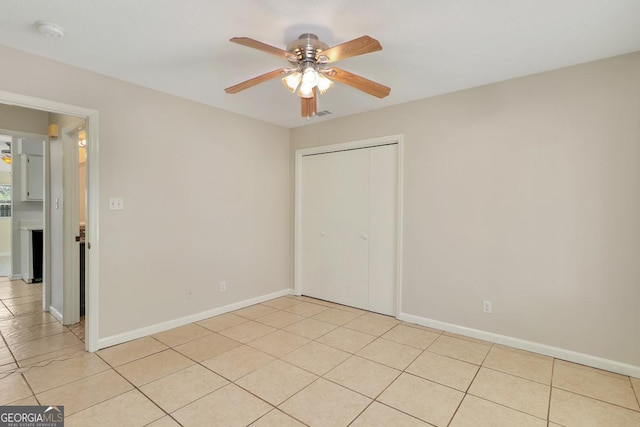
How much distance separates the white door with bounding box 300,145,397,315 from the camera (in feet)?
12.2

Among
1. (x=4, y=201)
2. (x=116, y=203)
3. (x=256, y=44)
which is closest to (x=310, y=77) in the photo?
(x=256, y=44)

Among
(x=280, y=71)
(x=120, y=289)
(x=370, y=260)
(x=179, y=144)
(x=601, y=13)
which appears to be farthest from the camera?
(x=370, y=260)

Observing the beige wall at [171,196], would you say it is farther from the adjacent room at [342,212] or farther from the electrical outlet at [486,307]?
the electrical outlet at [486,307]

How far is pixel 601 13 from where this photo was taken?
1882 millimetres

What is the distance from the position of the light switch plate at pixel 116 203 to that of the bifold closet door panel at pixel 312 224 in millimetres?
2257

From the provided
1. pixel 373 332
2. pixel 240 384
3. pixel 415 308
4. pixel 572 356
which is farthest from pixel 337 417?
pixel 572 356

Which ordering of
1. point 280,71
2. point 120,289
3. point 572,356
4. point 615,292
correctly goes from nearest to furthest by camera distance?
point 280,71 → point 615,292 → point 572,356 → point 120,289

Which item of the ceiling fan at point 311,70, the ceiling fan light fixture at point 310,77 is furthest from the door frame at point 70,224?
the ceiling fan light fixture at point 310,77

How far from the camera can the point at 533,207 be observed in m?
2.76

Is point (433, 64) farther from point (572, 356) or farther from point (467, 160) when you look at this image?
point (572, 356)

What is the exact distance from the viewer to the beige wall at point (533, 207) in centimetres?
242

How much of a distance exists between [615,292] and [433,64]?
7.50 ft

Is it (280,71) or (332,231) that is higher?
(280,71)

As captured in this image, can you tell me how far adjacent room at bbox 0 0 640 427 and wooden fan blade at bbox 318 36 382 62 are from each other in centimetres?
2
